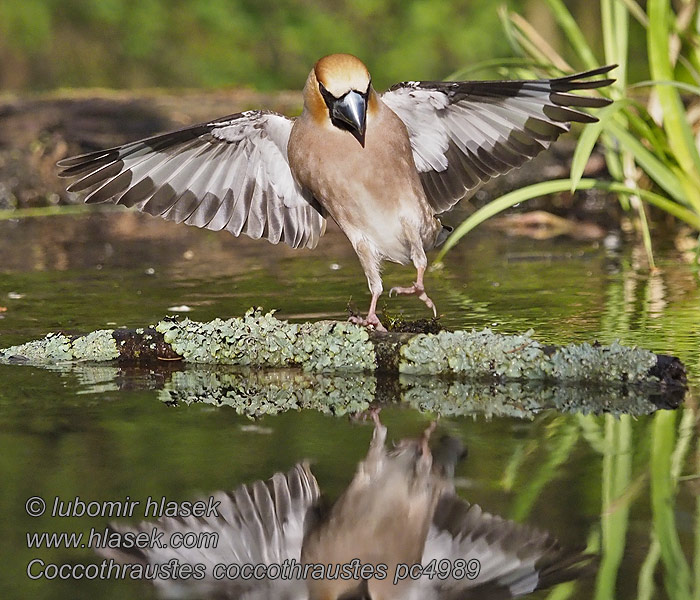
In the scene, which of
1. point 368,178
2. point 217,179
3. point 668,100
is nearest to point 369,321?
point 368,178

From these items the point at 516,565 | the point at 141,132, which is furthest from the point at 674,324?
the point at 141,132

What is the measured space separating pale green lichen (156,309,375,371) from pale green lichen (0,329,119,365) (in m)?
0.22

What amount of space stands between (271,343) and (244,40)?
580 inches

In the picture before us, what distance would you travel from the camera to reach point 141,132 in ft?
32.4

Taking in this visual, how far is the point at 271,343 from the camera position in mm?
4156

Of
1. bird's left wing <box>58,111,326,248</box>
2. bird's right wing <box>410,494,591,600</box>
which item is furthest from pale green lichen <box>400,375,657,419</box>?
bird's left wing <box>58,111,326,248</box>

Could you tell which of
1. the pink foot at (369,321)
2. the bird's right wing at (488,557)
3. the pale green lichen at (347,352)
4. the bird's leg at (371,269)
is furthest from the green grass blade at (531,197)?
the bird's right wing at (488,557)

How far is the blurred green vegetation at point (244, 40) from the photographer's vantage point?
1697 centimetres

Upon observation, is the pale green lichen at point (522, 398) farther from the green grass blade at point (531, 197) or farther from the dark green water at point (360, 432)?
the green grass blade at point (531, 197)

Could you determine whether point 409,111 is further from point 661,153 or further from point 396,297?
point 661,153

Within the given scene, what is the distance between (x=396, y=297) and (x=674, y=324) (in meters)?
1.51

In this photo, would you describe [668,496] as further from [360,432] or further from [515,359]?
[515,359]

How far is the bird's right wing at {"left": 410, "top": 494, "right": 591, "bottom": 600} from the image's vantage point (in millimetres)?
2354

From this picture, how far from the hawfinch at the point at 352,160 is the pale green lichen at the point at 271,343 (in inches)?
10.2
